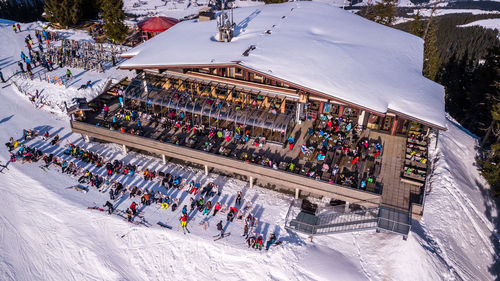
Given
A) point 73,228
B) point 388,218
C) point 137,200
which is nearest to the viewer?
point 388,218

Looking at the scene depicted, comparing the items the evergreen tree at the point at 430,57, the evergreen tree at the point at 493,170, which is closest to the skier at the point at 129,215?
the evergreen tree at the point at 493,170

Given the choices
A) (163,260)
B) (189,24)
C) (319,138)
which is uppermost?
(189,24)

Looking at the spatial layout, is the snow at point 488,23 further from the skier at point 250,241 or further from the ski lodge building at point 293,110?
the skier at point 250,241

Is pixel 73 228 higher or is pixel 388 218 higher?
pixel 388 218

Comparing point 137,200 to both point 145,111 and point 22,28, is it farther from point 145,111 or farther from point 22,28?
point 22,28

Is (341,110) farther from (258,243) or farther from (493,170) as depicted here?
(258,243)

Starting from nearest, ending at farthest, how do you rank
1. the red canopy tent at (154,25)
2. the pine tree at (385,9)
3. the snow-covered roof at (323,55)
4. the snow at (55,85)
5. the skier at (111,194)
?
the snow-covered roof at (323,55), the skier at (111,194), the snow at (55,85), the red canopy tent at (154,25), the pine tree at (385,9)

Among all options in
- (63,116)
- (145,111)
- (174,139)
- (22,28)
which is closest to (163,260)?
(174,139)

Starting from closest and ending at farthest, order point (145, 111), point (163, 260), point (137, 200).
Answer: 1. point (163, 260)
2. point (137, 200)
3. point (145, 111)
